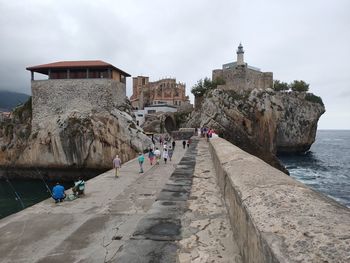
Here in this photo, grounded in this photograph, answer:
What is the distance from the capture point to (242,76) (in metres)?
49.4

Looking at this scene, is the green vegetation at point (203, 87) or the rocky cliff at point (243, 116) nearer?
the rocky cliff at point (243, 116)

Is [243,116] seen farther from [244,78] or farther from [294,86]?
[294,86]

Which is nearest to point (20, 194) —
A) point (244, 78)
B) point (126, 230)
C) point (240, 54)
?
point (126, 230)

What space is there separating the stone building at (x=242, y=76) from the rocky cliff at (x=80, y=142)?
78.1 ft

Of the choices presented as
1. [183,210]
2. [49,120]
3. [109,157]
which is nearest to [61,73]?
[49,120]

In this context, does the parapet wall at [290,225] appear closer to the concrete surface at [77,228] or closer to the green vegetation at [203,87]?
the concrete surface at [77,228]

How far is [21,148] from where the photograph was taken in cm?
3225

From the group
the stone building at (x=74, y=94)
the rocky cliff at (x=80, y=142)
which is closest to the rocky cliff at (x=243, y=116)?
the rocky cliff at (x=80, y=142)

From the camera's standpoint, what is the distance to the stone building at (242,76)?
162ft

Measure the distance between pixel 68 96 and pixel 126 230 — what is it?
30994mm

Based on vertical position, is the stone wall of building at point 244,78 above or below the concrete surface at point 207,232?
above

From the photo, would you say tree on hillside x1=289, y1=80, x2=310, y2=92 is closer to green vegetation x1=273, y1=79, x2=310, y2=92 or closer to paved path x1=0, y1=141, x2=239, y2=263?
green vegetation x1=273, y1=79, x2=310, y2=92

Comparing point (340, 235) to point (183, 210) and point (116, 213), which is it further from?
point (116, 213)

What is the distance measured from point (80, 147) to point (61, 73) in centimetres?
1123
